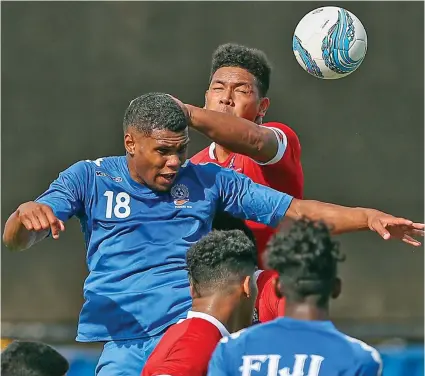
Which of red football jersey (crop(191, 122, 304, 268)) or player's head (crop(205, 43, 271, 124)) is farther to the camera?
player's head (crop(205, 43, 271, 124))

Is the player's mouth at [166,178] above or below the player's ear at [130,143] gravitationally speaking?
below

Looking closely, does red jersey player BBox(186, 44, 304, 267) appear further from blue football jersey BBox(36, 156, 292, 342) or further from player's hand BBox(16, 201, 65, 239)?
player's hand BBox(16, 201, 65, 239)

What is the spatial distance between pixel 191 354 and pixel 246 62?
2916mm

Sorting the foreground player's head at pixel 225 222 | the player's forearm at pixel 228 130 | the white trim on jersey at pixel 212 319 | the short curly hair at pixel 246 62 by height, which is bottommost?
the white trim on jersey at pixel 212 319

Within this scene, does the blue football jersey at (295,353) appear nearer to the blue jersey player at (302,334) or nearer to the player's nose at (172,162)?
the blue jersey player at (302,334)

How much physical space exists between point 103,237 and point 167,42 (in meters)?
8.08

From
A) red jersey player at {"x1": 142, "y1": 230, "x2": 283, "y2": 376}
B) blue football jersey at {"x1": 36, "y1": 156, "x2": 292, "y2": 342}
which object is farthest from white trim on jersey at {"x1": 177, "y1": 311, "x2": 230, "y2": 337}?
blue football jersey at {"x1": 36, "y1": 156, "x2": 292, "y2": 342}

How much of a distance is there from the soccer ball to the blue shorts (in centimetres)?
247

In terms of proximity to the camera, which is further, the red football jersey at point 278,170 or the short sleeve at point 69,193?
the red football jersey at point 278,170

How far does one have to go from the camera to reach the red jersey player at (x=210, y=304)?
15.8 feet

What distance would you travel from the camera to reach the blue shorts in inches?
219

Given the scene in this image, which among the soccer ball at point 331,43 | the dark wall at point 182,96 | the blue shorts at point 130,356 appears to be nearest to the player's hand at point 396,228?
the blue shorts at point 130,356

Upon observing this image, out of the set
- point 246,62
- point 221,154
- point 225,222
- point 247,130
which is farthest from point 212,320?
point 246,62

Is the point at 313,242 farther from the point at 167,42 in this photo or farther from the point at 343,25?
the point at 167,42
